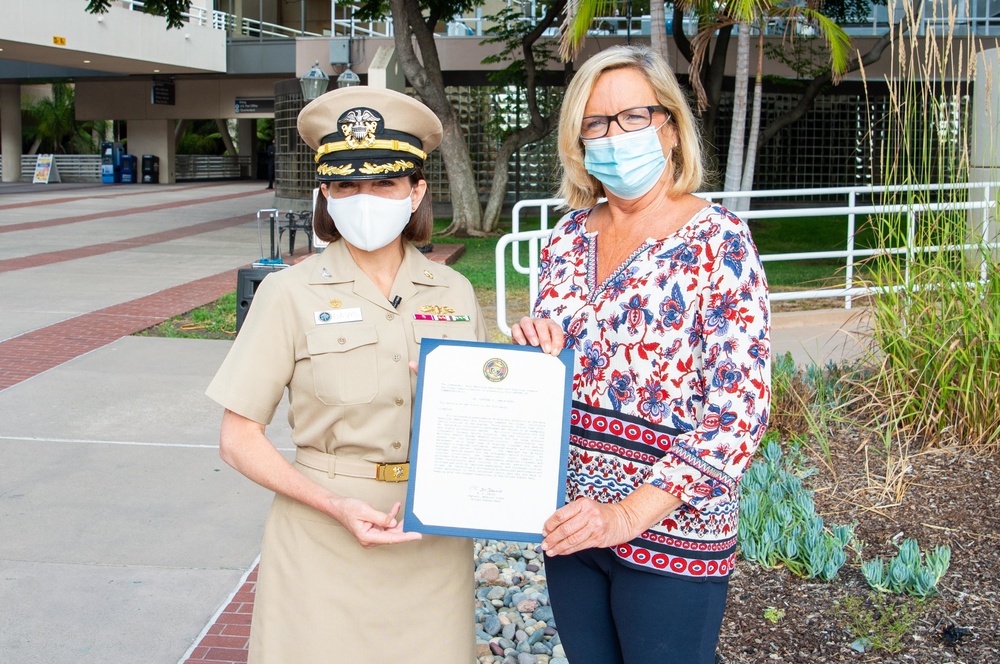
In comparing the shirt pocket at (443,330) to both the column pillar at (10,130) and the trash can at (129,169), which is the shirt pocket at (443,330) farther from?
the column pillar at (10,130)

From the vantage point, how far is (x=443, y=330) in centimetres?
222

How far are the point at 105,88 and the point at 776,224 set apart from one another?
2810 centimetres

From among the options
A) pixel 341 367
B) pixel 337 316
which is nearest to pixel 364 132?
pixel 337 316

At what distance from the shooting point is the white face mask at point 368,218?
2150 mm

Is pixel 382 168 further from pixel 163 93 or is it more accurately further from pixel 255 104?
pixel 163 93

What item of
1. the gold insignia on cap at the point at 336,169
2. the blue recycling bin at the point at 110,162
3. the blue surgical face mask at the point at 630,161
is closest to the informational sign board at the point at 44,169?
the blue recycling bin at the point at 110,162

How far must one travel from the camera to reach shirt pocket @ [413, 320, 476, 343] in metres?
2.21

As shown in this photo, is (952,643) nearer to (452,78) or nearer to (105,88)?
(452,78)

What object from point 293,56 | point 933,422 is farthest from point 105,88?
point 933,422

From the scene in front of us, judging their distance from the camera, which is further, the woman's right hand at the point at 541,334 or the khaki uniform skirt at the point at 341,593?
the khaki uniform skirt at the point at 341,593

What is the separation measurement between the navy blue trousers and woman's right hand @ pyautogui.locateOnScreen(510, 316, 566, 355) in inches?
18.7

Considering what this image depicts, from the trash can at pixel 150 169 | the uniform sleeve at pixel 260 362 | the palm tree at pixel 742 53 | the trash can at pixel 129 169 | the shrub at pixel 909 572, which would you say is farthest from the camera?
the trash can at pixel 150 169

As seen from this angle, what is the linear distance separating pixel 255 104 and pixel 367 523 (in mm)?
36413

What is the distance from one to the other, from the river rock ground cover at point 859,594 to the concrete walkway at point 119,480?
0.89 meters
